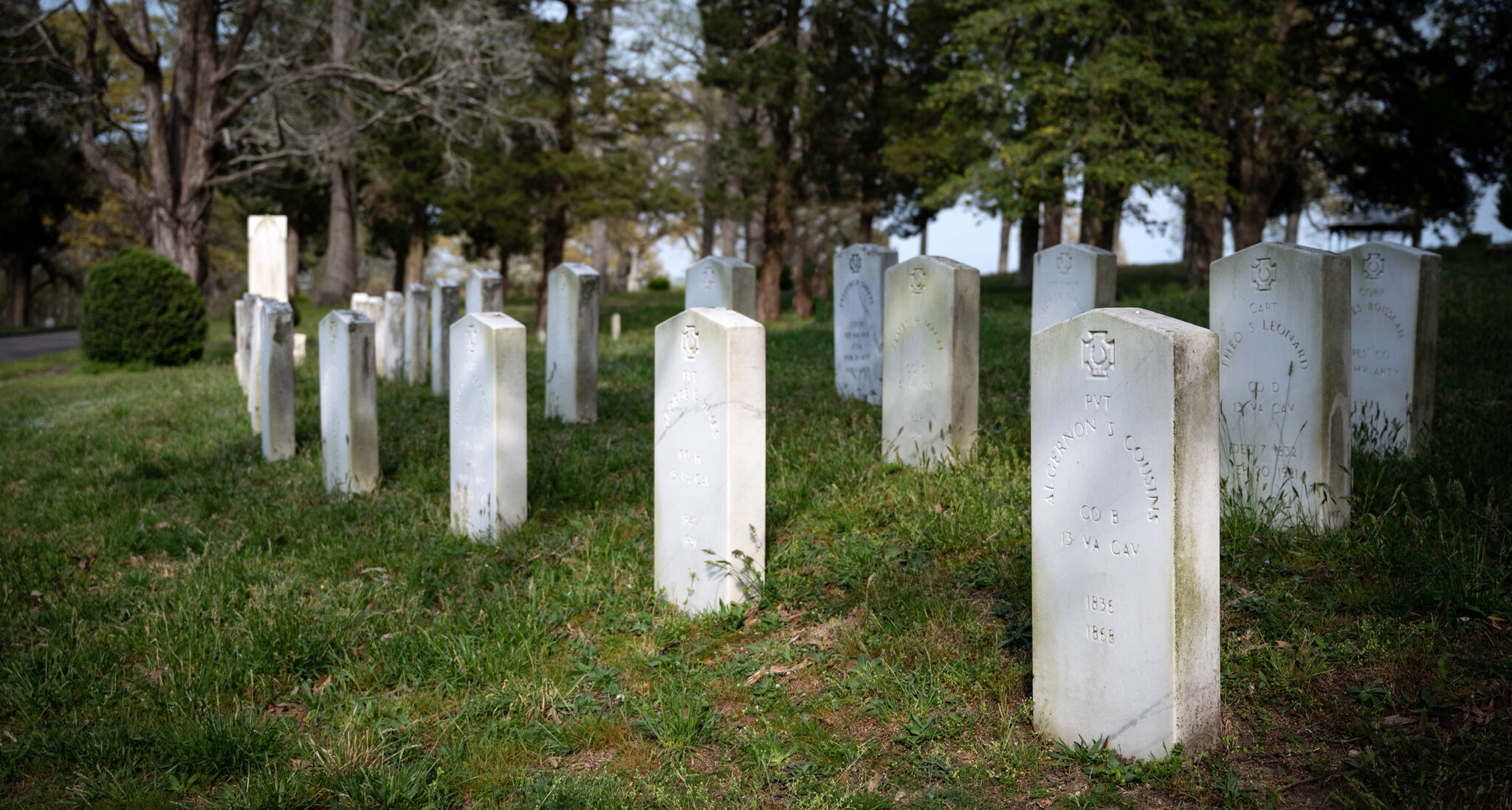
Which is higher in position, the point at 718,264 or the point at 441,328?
the point at 718,264

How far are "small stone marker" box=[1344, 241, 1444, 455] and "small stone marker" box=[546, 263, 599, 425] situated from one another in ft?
20.7

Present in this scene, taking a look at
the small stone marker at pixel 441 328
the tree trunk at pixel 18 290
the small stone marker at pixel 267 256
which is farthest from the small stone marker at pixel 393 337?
the tree trunk at pixel 18 290

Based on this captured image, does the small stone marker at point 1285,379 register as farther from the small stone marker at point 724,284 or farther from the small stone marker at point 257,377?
the small stone marker at point 257,377

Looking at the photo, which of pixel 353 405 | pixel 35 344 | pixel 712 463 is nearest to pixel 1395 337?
pixel 712 463

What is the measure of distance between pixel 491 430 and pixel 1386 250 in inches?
236

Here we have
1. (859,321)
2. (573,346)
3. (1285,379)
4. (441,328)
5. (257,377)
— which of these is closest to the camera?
(1285,379)

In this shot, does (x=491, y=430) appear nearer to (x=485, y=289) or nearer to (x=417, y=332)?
(x=485, y=289)

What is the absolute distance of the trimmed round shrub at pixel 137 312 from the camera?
17.1 metres

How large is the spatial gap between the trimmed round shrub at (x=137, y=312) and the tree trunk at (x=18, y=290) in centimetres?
2289

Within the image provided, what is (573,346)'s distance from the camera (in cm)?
981

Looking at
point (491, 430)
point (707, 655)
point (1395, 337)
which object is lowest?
point (707, 655)

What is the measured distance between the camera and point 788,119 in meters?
21.3

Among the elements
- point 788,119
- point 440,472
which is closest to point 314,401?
point 440,472

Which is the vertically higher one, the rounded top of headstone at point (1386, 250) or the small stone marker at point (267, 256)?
the small stone marker at point (267, 256)
